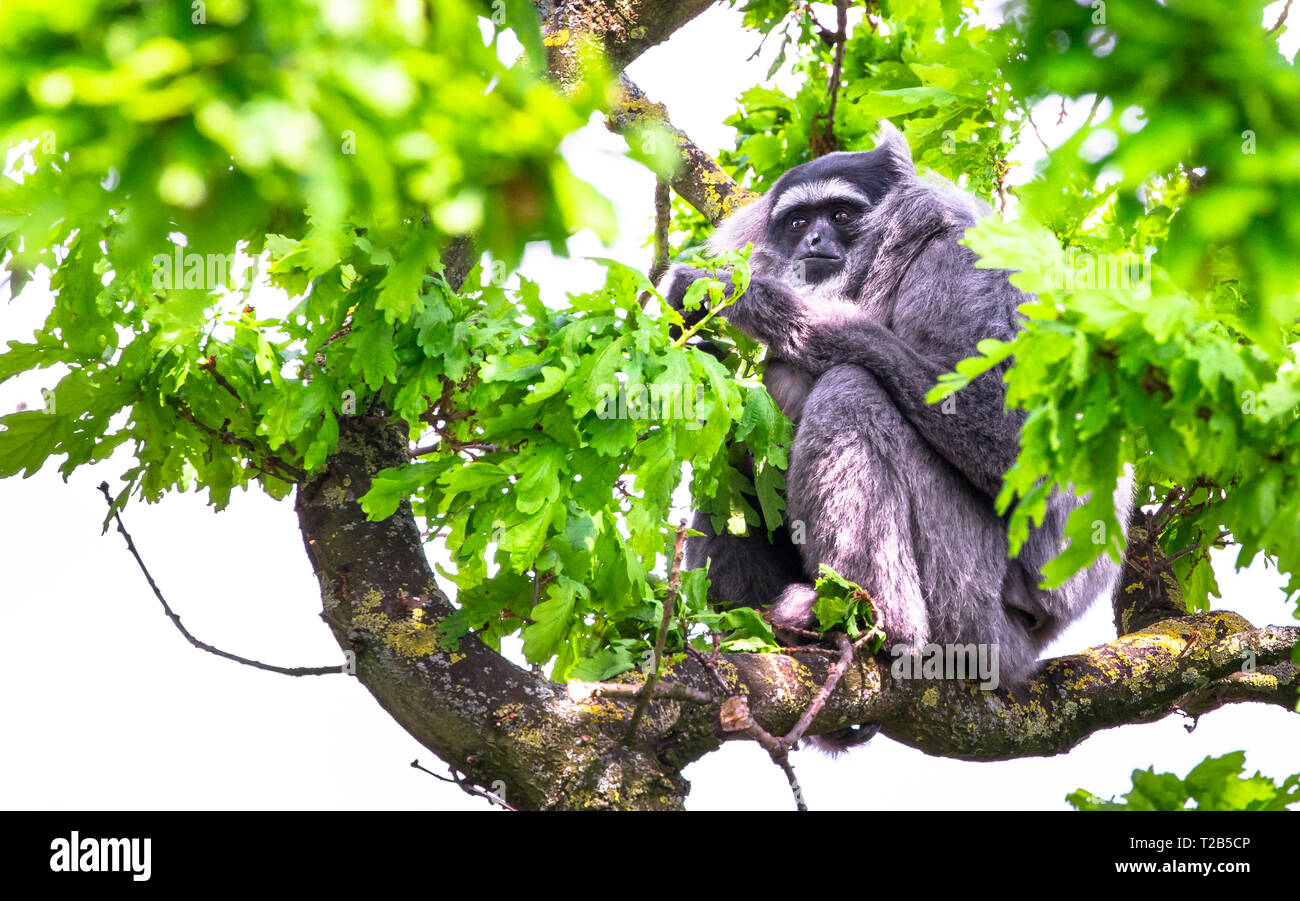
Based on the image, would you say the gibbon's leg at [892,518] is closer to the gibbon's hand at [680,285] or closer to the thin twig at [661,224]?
the gibbon's hand at [680,285]

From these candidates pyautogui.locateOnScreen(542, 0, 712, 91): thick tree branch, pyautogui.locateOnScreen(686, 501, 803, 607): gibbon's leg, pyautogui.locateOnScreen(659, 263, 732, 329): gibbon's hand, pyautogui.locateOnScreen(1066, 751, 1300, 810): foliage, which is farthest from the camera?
pyautogui.locateOnScreen(542, 0, 712, 91): thick tree branch

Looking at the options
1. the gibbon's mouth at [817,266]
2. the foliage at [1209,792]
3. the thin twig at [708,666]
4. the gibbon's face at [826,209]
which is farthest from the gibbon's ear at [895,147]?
the foliage at [1209,792]

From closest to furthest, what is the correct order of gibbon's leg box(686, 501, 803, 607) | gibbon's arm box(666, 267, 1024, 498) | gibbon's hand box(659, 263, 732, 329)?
gibbon's arm box(666, 267, 1024, 498) → gibbon's hand box(659, 263, 732, 329) → gibbon's leg box(686, 501, 803, 607)

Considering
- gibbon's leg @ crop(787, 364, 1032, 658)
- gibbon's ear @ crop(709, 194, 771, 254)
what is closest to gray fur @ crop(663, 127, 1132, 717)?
gibbon's leg @ crop(787, 364, 1032, 658)

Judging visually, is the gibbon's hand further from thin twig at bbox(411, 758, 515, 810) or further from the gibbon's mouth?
thin twig at bbox(411, 758, 515, 810)

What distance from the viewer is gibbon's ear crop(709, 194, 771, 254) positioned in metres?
6.62

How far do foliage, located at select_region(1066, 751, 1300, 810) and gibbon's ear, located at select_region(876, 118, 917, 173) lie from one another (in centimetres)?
383

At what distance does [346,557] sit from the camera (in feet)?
15.4

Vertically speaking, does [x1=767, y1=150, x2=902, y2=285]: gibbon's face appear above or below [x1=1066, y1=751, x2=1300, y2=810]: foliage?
above

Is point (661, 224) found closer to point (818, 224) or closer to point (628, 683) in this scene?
point (818, 224)

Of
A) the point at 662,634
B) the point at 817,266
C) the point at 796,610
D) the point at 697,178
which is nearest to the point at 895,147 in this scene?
the point at 817,266

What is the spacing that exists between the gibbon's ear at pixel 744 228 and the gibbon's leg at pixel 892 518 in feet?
5.10
